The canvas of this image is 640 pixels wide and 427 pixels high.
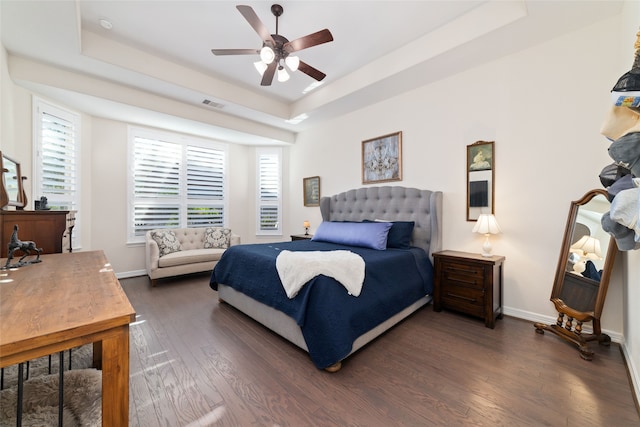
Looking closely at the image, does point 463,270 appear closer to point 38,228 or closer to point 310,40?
point 310,40

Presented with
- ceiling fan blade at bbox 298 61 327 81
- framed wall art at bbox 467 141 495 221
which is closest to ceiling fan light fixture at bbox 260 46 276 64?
ceiling fan blade at bbox 298 61 327 81

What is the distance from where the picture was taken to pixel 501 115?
9.41 ft

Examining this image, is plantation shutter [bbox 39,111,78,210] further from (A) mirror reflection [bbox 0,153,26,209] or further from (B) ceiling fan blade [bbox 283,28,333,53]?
(B) ceiling fan blade [bbox 283,28,333,53]

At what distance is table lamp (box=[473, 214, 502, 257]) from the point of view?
2697 millimetres

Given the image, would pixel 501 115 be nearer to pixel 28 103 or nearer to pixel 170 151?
pixel 170 151

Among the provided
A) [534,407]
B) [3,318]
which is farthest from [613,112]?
[3,318]

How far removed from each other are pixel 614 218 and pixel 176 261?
15.7 ft

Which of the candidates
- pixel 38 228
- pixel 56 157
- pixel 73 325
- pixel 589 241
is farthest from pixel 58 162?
pixel 589 241

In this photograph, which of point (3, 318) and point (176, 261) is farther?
point (176, 261)

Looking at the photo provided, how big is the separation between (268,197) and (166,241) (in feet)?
7.32

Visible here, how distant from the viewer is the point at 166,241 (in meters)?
4.36

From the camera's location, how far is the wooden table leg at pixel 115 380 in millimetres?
878

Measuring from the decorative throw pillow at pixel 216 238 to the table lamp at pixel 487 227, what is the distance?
4181 mm

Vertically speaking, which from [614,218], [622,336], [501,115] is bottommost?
[622,336]
